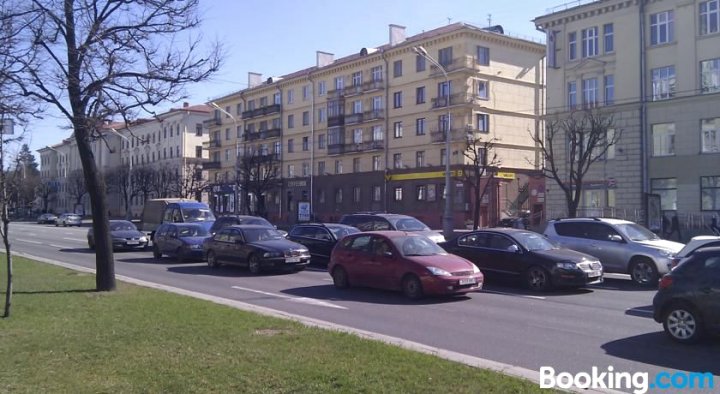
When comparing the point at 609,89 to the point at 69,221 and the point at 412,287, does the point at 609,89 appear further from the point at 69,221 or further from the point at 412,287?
the point at 69,221

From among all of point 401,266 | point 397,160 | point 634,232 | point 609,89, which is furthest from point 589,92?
point 401,266

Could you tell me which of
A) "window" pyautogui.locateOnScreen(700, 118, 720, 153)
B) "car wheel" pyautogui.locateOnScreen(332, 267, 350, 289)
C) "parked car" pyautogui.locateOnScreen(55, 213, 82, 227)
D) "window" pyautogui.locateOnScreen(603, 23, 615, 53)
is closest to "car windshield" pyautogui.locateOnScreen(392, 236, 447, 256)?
"car wheel" pyautogui.locateOnScreen(332, 267, 350, 289)

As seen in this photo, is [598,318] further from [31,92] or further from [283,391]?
[31,92]

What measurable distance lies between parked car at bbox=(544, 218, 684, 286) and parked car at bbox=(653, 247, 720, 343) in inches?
311

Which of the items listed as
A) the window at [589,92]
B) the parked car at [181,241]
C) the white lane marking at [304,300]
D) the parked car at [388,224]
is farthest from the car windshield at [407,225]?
the window at [589,92]

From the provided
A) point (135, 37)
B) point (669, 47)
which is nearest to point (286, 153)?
point (669, 47)

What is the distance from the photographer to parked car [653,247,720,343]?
8.98 meters

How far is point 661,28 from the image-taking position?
40250mm

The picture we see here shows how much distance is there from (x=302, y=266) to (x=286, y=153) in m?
57.6

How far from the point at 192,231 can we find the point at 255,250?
21.4ft

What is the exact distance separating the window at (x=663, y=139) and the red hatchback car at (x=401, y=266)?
1175 inches

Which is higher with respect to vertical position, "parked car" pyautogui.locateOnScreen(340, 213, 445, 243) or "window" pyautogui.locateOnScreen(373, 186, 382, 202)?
"window" pyautogui.locateOnScreen(373, 186, 382, 202)

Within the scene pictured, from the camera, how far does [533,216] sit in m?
51.3

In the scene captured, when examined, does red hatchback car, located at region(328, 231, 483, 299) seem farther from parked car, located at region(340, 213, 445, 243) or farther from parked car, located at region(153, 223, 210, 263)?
parked car, located at region(153, 223, 210, 263)
